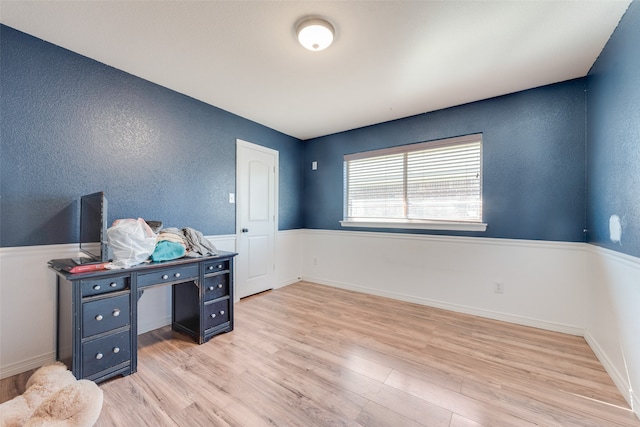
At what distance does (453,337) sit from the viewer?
95.7 inches

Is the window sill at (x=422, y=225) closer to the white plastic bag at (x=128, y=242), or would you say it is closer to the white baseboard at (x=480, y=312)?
the white baseboard at (x=480, y=312)

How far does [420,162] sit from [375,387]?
8.57 ft

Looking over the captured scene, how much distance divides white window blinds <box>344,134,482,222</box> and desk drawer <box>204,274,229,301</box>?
2125mm

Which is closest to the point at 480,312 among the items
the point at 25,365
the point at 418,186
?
the point at 418,186

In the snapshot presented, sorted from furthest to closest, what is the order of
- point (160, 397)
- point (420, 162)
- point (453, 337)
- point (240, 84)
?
point (420, 162), point (240, 84), point (453, 337), point (160, 397)

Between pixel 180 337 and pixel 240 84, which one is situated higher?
pixel 240 84

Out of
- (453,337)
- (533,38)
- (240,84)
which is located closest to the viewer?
(533,38)

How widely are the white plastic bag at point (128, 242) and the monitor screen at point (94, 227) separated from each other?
73 mm

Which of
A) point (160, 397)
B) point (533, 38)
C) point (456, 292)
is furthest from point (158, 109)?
point (456, 292)

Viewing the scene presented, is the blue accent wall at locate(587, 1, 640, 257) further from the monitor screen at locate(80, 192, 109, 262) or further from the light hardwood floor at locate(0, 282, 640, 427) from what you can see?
Result: the monitor screen at locate(80, 192, 109, 262)

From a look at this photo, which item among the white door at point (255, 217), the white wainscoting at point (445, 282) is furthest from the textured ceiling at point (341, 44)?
the white wainscoting at point (445, 282)

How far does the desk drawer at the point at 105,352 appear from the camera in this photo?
67.6 inches

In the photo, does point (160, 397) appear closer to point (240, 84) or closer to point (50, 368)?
point (50, 368)

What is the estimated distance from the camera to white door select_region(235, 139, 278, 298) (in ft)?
11.4
